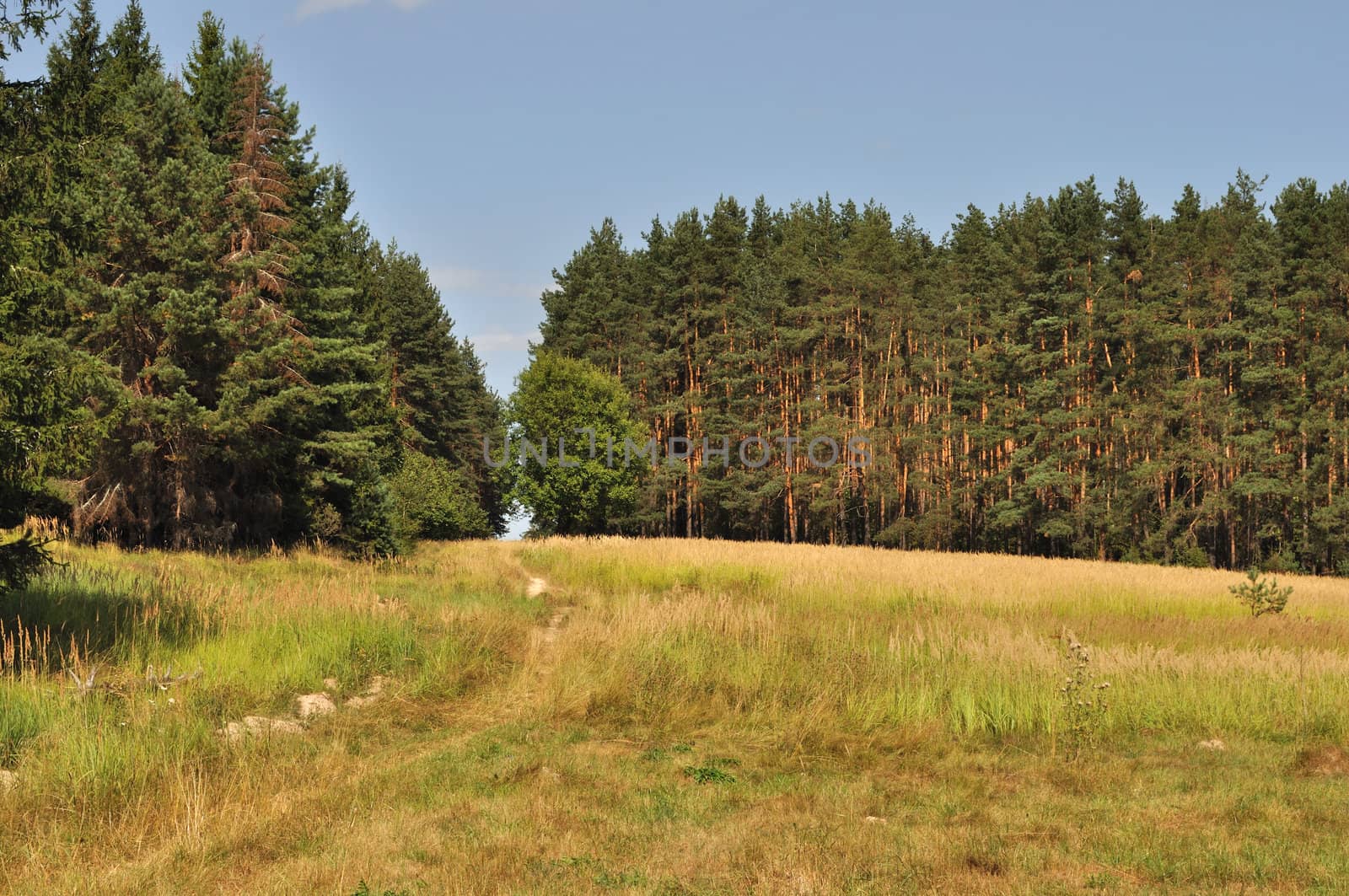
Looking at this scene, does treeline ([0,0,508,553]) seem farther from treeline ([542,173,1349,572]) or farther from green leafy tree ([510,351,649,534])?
treeline ([542,173,1349,572])

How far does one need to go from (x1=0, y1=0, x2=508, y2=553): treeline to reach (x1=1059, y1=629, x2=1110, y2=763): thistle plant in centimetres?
1110

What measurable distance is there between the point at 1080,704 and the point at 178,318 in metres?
20.7

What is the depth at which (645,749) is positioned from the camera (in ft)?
29.7

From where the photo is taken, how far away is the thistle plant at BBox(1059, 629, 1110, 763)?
9.25 m

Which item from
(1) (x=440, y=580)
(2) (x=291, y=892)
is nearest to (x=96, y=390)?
(1) (x=440, y=580)

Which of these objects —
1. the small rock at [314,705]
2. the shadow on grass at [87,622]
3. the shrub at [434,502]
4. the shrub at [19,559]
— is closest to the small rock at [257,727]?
the small rock at [314,705]

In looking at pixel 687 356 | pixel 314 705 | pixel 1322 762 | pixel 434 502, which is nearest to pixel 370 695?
pixel 314 705

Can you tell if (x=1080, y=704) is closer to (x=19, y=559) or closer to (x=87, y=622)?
(x=19, y=559)

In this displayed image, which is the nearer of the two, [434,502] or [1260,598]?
[1260,598]

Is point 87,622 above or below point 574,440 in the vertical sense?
below

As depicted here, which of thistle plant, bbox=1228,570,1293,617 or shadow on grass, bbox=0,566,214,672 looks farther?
thistle plant, bbox=1228,570,1293,617

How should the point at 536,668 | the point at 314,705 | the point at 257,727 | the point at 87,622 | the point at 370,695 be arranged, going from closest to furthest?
the point at 257,727
the point at 314,705
the point at 370,695
the point at 87,622
the point at 536,668

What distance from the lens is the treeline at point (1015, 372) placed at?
39.6 m

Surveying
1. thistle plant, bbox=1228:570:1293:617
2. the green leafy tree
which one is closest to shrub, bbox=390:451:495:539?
the green leafy tree
